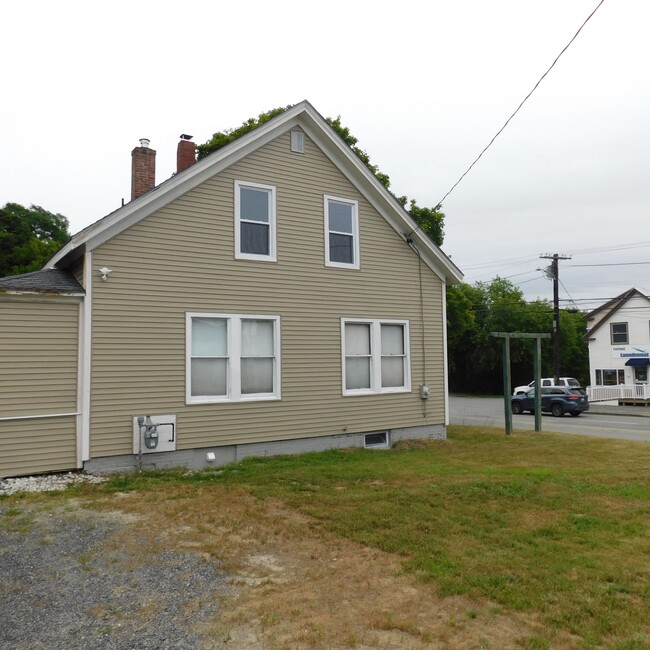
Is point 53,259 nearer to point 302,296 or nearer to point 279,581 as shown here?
point 302,296

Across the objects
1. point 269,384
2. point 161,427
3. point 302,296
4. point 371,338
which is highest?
point 302,296

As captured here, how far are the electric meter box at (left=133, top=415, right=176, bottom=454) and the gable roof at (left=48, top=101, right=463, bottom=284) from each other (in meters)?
3.19

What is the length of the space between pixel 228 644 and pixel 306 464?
6.96 m

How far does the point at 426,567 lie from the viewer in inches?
210

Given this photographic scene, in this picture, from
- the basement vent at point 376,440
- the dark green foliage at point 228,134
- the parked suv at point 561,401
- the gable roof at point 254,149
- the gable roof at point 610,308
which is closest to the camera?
the gable roof at point 254,149

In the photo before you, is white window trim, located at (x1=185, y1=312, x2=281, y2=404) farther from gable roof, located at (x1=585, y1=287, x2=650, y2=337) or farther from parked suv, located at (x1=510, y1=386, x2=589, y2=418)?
gable roof, located at (x1=585, y1=287, x2=650, y2=337)

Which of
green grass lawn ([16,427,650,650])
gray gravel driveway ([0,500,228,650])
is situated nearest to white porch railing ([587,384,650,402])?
green grass lawn ([16,427,650,650])

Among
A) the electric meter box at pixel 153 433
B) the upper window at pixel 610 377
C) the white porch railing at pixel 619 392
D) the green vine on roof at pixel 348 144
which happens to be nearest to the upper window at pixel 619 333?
the upper window at pixel 610 377

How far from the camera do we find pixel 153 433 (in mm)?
10031

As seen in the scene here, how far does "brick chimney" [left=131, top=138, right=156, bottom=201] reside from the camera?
507 inches

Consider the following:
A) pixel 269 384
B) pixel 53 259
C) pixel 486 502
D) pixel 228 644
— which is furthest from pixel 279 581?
pixel 53 259

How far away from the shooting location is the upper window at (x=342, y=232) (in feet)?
42.6

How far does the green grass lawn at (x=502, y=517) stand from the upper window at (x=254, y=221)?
4.26 meters

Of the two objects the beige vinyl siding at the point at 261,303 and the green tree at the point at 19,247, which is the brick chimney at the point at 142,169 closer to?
the beige vinyl siding at the point at 261,303
